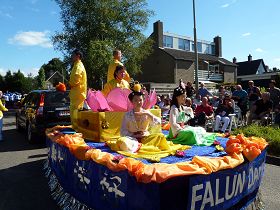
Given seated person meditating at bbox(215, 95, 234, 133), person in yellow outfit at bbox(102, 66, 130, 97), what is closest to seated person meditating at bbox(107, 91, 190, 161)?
person in yellow outfit at bbox(102, 66, 130, 97)

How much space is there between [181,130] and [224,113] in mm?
5984

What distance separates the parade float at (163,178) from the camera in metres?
2.93

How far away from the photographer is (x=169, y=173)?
2.88 metres

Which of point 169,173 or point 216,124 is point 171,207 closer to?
point 169,173

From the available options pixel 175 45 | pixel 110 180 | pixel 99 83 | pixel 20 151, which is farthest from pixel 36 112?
pixel 175 45

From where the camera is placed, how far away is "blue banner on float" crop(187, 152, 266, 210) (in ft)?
9.93

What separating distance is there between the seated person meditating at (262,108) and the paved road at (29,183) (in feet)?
13.2

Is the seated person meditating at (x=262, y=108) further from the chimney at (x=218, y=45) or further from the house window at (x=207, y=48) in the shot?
the chimney at (x=218, y=45)

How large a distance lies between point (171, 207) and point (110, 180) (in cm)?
68

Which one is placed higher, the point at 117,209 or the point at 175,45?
the point at 175,45

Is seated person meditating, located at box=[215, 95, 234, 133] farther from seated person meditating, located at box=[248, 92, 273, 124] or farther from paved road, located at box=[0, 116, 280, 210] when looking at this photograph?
paved road, located at box=[0, 116, 280, 210]

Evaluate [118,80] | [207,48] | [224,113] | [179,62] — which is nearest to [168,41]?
[179,62]

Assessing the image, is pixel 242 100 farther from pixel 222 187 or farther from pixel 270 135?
pixel 222 187

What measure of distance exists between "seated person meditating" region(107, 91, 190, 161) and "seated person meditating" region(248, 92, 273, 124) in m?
6.92
